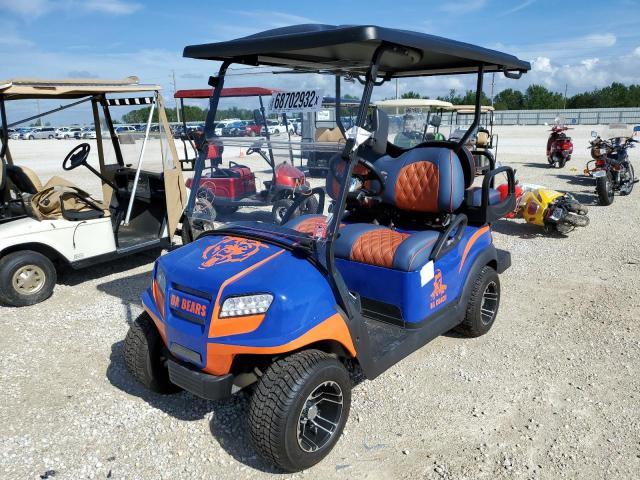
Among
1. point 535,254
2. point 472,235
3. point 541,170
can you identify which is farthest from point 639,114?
point 472,235

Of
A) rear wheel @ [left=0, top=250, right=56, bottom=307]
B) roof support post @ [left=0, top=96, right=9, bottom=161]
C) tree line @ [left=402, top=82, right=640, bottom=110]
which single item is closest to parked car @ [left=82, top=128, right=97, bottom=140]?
roof support post @ [left=0, top=96, right=9, bottom=161]

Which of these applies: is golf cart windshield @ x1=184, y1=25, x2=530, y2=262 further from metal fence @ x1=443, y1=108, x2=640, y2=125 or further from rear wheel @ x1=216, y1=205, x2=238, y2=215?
metal fence @ x1=443, y1=108, x2=640, y2=125

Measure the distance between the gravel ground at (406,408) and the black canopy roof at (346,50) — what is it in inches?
78.6

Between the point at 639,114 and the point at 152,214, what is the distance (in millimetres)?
40084

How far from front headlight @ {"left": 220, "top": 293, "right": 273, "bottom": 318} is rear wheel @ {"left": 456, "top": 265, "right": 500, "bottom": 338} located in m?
1.82

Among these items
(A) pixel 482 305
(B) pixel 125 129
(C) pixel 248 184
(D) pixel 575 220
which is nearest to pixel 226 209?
(C) pixel 248 184

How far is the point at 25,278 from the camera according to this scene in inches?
179

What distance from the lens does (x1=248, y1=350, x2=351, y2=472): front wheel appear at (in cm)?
220

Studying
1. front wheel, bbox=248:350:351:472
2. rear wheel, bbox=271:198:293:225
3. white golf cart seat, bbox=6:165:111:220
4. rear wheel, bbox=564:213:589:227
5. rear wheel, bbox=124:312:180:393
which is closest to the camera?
front wheel, bbox=248:350:351:472

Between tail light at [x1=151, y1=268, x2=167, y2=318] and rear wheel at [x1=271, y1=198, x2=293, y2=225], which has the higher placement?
rear wheel at [x1=271, y1=198, x2=293, y2=225]

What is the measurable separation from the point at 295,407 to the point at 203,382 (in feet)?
1.45

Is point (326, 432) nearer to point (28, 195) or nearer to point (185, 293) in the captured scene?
point (185, 293)

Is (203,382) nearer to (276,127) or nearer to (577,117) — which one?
(276,127)

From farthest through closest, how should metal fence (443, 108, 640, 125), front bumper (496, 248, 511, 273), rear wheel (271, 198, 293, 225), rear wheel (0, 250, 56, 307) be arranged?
metal fence (443, 108, 640, 125) → rear wheel (0, 250, 56, 307) → front bumper (496, 248, 511, 273) → rear wheel (271, 198, 293, 225)
